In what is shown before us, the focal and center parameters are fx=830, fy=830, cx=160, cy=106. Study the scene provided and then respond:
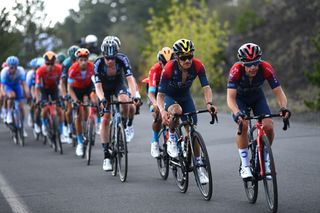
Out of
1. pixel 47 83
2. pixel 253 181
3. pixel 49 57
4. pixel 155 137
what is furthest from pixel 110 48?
pixel 47 83

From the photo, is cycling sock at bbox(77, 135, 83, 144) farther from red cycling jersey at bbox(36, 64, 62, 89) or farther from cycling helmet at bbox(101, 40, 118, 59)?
cycling helmet at bbox(101, 40, 118, 59)

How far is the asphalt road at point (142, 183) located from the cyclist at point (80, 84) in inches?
23.7

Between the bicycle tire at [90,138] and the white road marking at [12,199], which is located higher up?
the bicycle tire at [90,138]

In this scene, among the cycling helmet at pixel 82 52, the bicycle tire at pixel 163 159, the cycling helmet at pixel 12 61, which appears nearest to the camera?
the bicycle tire at pixel 163 159

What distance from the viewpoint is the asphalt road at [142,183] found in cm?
946

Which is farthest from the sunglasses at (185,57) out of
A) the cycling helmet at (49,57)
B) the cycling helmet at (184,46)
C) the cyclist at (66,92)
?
the cycling helmet at (49,57)

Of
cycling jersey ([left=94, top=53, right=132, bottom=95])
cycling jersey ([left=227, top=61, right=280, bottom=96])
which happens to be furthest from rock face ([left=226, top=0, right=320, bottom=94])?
cycling jersey ([left=227, top=61, right=280, bottom=96])

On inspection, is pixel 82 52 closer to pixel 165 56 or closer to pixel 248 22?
pixel 165 56

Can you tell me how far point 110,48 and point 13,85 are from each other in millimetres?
7390

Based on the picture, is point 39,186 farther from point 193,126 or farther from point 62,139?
point 62,139

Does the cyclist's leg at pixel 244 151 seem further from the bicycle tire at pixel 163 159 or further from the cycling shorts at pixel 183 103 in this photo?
the bicycle tire at pixel 163 159

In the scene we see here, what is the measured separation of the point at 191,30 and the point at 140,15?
46.9 metres

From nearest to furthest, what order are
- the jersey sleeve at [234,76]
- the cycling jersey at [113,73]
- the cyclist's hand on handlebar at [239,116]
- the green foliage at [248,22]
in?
the cyclist's hand on handlebar at [239,116]
the jersey sleeve at [234,76]
the cycling jersey at [113,73]
the green foliage at [248,22]

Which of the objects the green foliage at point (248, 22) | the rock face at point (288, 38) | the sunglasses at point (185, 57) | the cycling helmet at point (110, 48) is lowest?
the sunglasses at point (185, 57)
